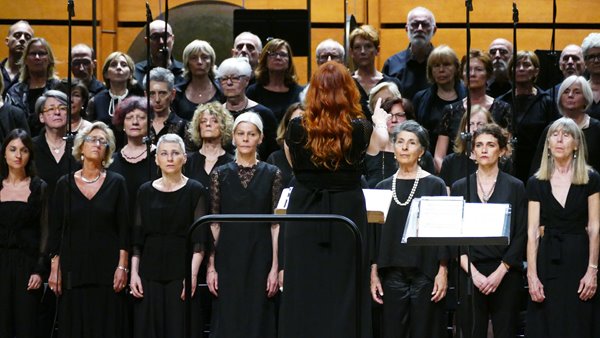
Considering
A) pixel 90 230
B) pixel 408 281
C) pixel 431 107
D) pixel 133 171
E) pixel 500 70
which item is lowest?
pixel 408 281

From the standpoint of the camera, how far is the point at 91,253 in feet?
17.7

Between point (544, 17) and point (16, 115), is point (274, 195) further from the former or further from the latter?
point (544, 17)

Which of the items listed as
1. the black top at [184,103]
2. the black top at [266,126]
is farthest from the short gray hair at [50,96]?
the black top at [266,126]

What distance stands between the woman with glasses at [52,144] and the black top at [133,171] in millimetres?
220

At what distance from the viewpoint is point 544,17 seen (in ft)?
26.3

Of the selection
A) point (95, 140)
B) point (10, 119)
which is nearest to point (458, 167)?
point (95, 140)

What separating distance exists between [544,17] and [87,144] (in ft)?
12.8

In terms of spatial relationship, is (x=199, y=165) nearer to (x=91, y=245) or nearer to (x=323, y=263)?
(x=91, y=245)

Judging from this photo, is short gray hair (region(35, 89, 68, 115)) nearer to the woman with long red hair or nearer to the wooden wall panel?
the woman with long red hair

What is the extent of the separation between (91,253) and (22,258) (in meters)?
0.36

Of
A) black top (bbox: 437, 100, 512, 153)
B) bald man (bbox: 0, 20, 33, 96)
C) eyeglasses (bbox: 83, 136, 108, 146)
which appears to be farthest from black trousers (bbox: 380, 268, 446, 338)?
bald man (bbox: 0, 20, 33, 96)

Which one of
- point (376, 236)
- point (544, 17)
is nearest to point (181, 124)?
point (376, 236)

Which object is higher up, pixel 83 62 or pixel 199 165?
pixel 83 62

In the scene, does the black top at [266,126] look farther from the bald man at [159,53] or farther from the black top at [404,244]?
Result: the black top at [404,244]
